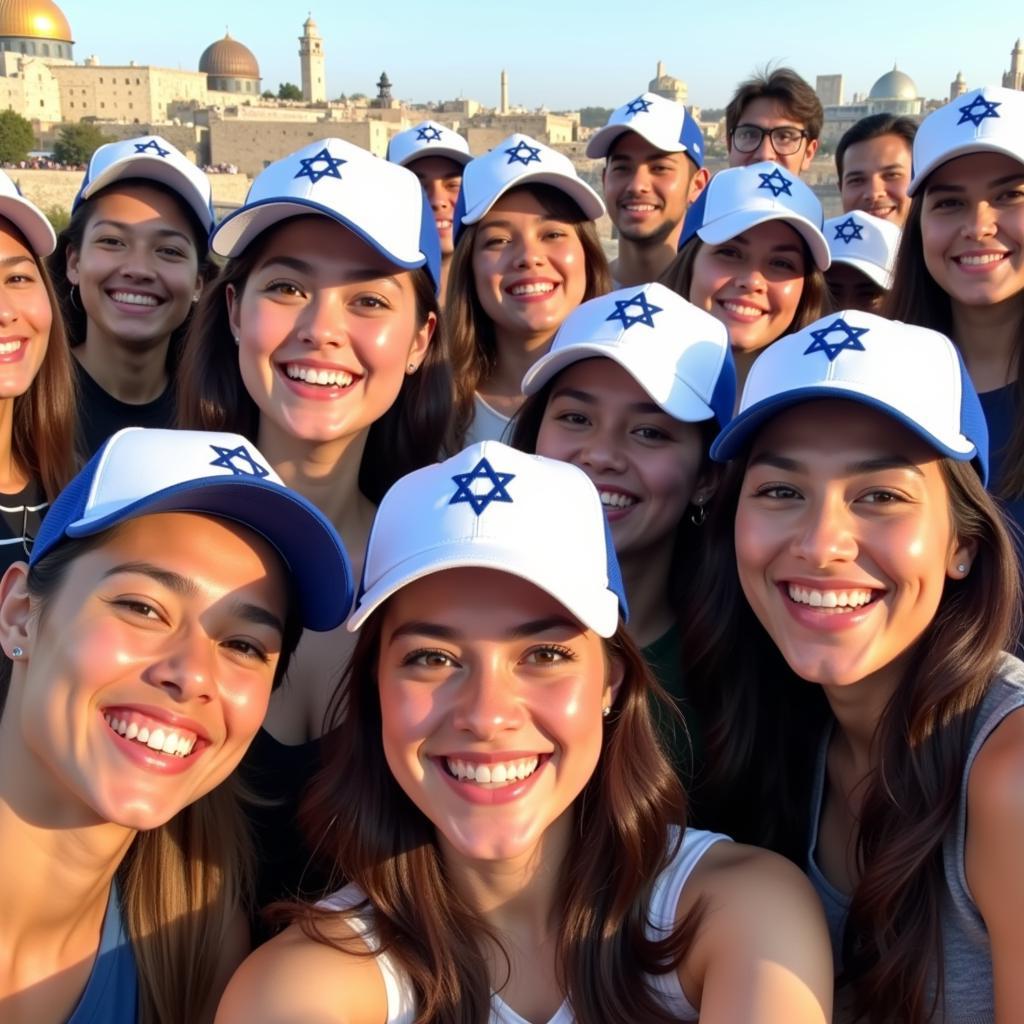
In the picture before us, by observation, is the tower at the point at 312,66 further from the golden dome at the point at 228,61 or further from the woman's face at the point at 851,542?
the woman's face at the point at 851,542

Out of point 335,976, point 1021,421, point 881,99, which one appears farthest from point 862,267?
point 881,99

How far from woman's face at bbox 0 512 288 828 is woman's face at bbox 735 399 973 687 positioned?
50.8 inches

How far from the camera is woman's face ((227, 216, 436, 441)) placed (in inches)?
145

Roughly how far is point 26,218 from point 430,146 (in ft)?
12.6

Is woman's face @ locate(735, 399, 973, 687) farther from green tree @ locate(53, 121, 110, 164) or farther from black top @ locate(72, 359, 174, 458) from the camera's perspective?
green tree @ locate(53, 121, 110, 164)

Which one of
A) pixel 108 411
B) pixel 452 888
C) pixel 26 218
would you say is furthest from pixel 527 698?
pixel 108 411

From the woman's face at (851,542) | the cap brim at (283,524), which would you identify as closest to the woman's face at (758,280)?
the woman's face at (851,542)

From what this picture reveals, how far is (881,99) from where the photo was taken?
4087 inches

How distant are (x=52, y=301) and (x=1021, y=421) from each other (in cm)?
395

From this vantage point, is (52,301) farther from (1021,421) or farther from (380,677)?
(1021,421)

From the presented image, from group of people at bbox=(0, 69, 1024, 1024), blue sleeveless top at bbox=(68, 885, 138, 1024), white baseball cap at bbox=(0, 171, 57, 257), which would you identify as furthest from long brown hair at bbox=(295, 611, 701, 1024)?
white baseball cap at bbox=(0, 171, 57, 257)

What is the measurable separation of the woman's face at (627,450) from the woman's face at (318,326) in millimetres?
664

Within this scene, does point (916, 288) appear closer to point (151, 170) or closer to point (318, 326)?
point (318, 326)

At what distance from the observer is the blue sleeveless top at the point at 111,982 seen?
266 cm
